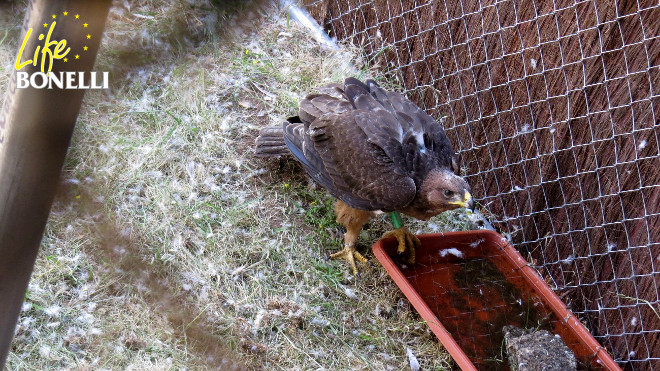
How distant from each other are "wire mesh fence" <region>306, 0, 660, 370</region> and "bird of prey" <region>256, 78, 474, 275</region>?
2.33 feet

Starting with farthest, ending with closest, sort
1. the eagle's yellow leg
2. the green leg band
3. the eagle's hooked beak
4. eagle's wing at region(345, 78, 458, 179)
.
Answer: the green leg band, the eagle's yellow leg, eagle's wing at region(345, 78, 458, 179), the eagle's hooked beak

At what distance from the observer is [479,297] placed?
12.3 ft

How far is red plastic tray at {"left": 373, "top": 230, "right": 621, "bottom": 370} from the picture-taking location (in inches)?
136

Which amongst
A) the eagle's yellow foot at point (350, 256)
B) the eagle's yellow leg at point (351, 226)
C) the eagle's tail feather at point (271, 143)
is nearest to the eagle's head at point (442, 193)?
the eagle's yellow leg at point (351, 226)

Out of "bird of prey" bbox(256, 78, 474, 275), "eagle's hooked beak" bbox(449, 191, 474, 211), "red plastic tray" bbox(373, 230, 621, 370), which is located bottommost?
"red plastic tray" bbox(373, 230, 621, 370)

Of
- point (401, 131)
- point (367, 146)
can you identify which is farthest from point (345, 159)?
point (401, 131)

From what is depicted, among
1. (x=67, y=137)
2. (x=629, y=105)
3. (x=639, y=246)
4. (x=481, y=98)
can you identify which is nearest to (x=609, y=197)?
(x=639, y=246)

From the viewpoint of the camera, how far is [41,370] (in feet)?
9.81

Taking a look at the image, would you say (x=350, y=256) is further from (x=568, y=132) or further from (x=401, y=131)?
(x=568, y=132)

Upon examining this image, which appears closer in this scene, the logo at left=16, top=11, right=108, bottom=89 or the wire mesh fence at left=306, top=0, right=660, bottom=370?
the logo at left=16, top=11, right=108, bottom=89

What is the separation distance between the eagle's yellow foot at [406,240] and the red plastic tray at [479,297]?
0.17ft

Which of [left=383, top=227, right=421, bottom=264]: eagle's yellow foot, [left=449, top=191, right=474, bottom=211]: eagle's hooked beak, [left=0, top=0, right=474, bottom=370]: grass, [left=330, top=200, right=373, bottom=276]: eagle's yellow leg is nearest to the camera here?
[left=0, top=0, right=474, bottom=370]: grass

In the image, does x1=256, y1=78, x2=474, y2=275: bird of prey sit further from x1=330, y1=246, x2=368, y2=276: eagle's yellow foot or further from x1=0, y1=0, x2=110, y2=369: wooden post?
x1=0, y1=0, x2=110, y2=369: wooden post

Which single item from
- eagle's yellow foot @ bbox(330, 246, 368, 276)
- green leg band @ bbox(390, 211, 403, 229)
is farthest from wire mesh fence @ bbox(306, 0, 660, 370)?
eagle's yellow foot @ bbox(330, 246, 368, 276)
